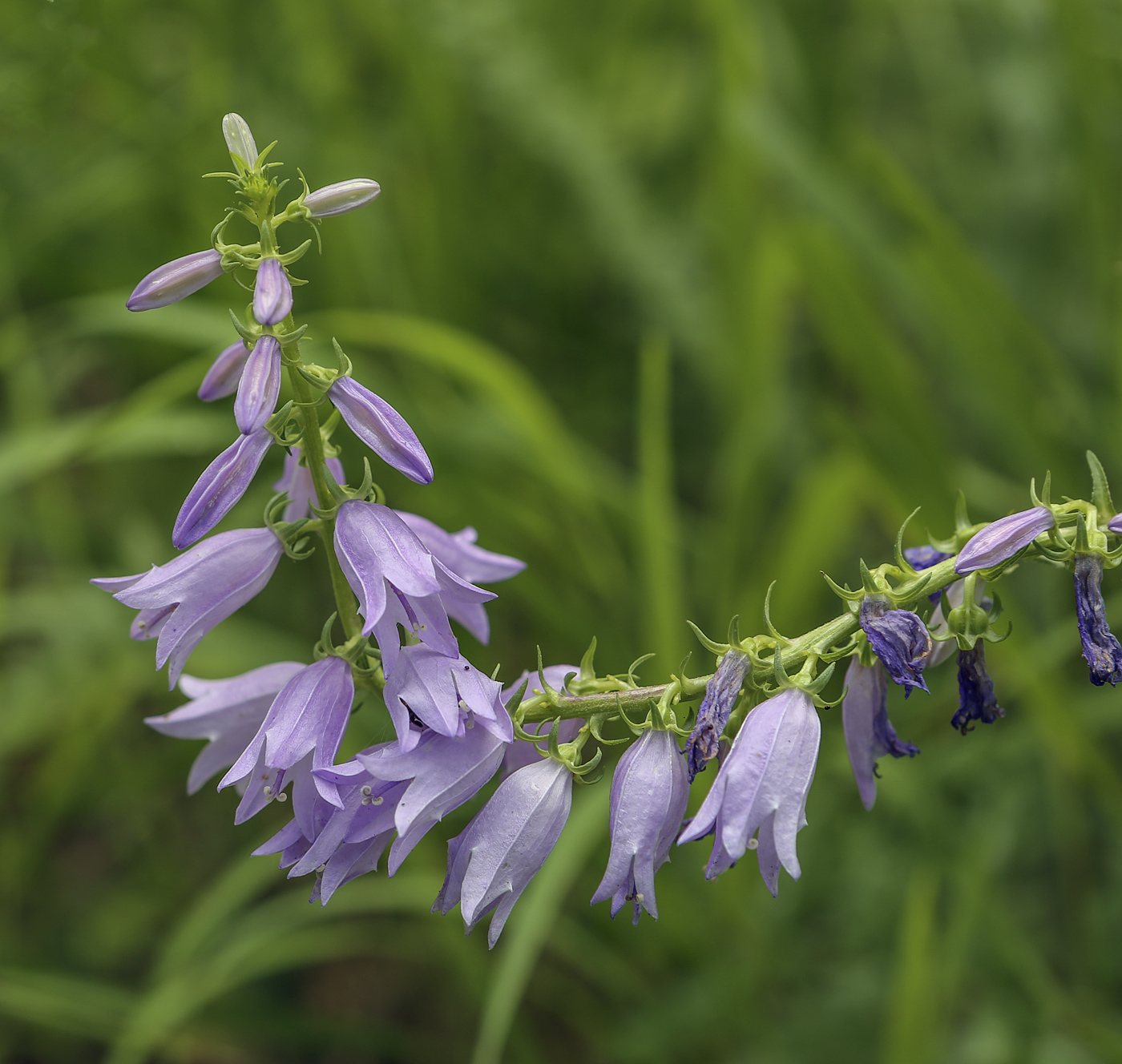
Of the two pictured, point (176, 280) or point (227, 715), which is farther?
point (227, 715)

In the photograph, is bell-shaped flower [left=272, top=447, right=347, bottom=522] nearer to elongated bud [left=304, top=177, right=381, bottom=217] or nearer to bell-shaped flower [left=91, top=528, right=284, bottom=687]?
bell-shaped flower [left=91, top=528, right=284, bottom=687]

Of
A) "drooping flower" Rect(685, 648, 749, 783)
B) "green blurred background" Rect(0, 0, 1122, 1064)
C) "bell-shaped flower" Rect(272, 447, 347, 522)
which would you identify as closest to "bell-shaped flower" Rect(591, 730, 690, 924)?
"drooping flower" Rect(685, 648, 749, 783)

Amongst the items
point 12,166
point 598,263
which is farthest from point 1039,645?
point 12,166

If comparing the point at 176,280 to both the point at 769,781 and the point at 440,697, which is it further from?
the point at 769,781

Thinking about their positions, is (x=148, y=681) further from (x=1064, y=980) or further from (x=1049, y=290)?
(x=1049, y=290)

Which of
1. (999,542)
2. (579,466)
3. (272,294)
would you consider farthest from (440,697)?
(579,466)

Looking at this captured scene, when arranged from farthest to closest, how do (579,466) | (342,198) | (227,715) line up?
(579,466) → (227,715) → (342,198)
